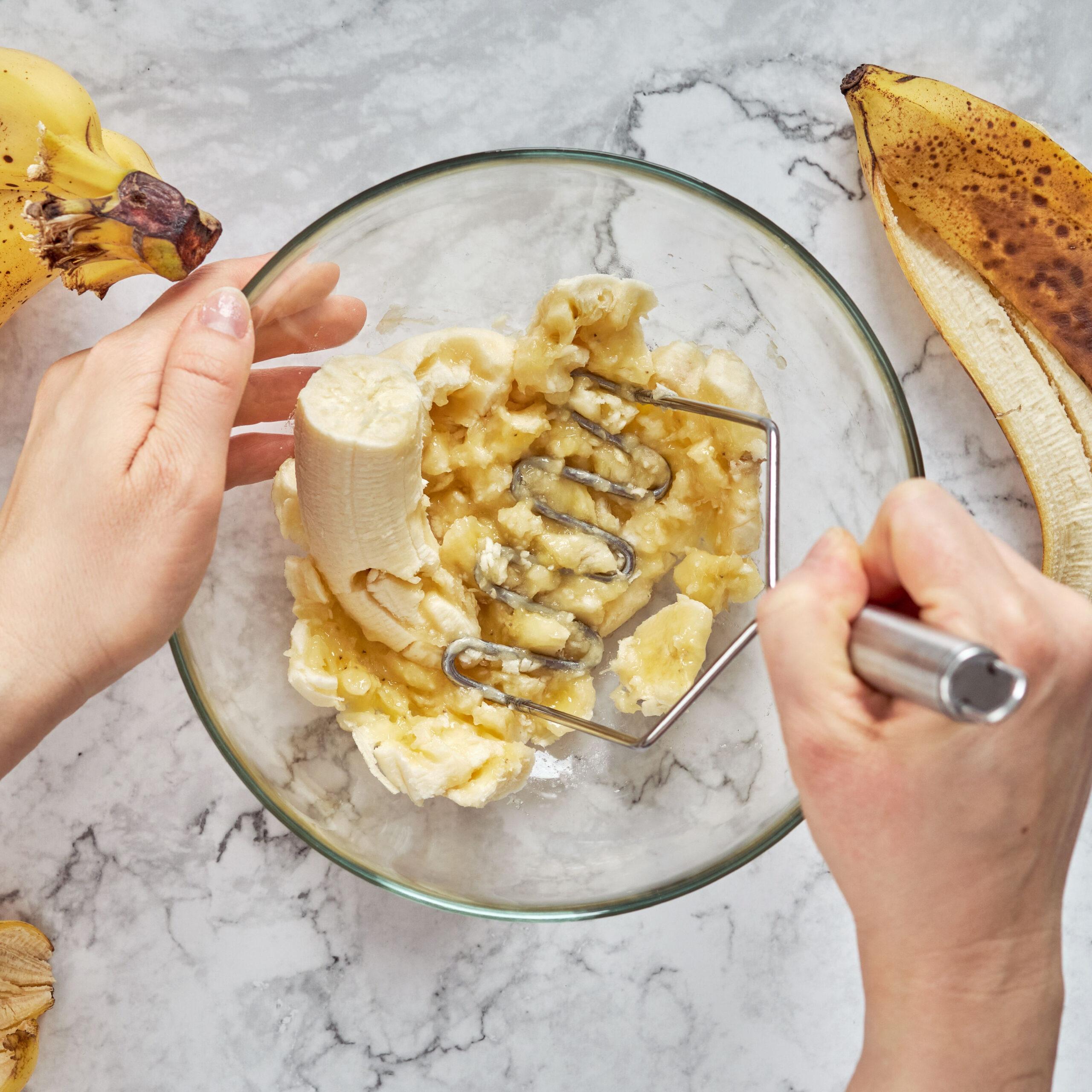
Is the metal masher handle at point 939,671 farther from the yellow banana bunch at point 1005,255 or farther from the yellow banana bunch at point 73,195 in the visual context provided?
the yellow banana bunch at point 73,195

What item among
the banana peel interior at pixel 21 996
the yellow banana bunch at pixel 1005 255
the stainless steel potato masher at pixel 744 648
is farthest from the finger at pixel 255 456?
the yellow banana bunch at pixel 1005 255

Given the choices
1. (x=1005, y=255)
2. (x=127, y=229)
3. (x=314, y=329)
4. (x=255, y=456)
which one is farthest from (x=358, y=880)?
(x=1005, y=255)

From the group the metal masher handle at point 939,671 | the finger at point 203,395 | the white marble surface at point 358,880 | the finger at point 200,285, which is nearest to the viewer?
the metal masher handle at point 939,671

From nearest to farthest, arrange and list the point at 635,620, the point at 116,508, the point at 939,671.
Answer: the point at 939,671
the point at 116,508
the point at 635,620

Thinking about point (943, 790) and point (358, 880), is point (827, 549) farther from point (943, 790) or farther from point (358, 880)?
point (358, 880)

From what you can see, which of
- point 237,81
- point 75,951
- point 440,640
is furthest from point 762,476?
point 75,951

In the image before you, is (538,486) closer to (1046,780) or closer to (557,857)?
(557,857)

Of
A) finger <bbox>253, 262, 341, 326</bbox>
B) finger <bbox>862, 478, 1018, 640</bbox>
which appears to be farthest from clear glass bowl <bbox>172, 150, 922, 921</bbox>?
finger <bbox>862, 478, 1018, 640</bbox>
